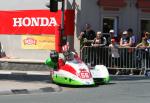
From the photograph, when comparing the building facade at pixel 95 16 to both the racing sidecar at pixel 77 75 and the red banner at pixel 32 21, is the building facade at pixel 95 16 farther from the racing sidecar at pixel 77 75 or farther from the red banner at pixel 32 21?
the racing sidecar at pixel 77 75

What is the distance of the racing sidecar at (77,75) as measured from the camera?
1764cm

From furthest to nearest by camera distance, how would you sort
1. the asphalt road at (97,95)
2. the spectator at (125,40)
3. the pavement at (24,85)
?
the spectator at (125,40)
the pavement at (24,85)
the asphalt road at (97,95)

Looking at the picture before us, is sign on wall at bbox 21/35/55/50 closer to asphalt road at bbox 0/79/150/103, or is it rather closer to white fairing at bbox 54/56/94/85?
asphalt road at bbox 0/79/150/103

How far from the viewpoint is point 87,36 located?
2356 cm

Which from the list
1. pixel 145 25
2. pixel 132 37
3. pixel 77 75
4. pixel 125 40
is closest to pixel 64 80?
pixel 77 75

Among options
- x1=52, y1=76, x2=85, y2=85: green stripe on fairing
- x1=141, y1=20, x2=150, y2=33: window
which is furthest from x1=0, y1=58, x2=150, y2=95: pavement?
x1=141, y1=20, x2=150, y2=33: window

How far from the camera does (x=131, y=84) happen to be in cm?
1880

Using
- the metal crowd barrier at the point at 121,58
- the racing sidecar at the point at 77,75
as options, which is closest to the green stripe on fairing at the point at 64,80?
the racing sidecar at the point at 77,75

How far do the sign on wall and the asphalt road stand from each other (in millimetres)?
6743

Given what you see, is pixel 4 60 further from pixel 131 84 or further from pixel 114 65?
pixel 131 84

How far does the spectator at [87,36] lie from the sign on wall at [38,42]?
186 cm

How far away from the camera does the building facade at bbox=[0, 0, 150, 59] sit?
2422 cm

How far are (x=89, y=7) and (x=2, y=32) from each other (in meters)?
4.69

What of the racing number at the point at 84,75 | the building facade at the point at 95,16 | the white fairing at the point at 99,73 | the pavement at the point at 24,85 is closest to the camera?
the pavement at the point at 24,85
